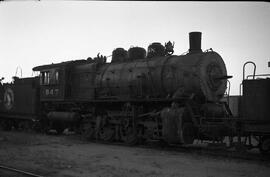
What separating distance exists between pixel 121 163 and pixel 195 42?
252 inches

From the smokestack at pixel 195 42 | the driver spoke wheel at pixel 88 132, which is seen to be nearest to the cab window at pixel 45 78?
the driver spoke wheel at pixel 88 132

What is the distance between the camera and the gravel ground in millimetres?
8312

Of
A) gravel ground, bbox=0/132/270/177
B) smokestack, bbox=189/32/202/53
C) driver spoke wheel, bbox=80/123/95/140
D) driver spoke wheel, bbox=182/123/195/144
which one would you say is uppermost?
smokestack, bbox=189/32/202/53

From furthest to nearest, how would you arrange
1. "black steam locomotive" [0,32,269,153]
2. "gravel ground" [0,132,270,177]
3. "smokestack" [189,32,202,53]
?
"smokestack" [189,32,202,53] < "black steam locomotive" [0,32,269,153] < "gravel ground" [0,132,270,177]

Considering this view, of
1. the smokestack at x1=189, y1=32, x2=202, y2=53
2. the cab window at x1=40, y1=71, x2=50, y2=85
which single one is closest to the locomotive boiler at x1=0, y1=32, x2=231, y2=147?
the smokestack at x1=189, y1=32, x2=202, y2=53

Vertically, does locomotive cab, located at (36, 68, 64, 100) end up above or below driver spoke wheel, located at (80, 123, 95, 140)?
above

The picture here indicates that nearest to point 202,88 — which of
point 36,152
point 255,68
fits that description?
point 255,68

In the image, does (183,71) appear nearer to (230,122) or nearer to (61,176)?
(230,122)

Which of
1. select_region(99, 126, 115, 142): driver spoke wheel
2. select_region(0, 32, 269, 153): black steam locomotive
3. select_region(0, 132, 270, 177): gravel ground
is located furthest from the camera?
select_region(99, 126, 115, 142): driver spoke wheel

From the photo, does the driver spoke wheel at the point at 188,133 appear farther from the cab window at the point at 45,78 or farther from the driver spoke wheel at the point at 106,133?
the cab window at the point at 45,78

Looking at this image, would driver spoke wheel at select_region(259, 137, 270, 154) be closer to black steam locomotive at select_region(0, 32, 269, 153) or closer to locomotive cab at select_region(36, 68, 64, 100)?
black steam locomotive at select_region(0, 32, 269, 153)

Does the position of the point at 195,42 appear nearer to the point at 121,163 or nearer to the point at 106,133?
the point at 106,133

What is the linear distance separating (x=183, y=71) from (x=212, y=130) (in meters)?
2.82

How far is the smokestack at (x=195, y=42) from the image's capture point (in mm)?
13594
